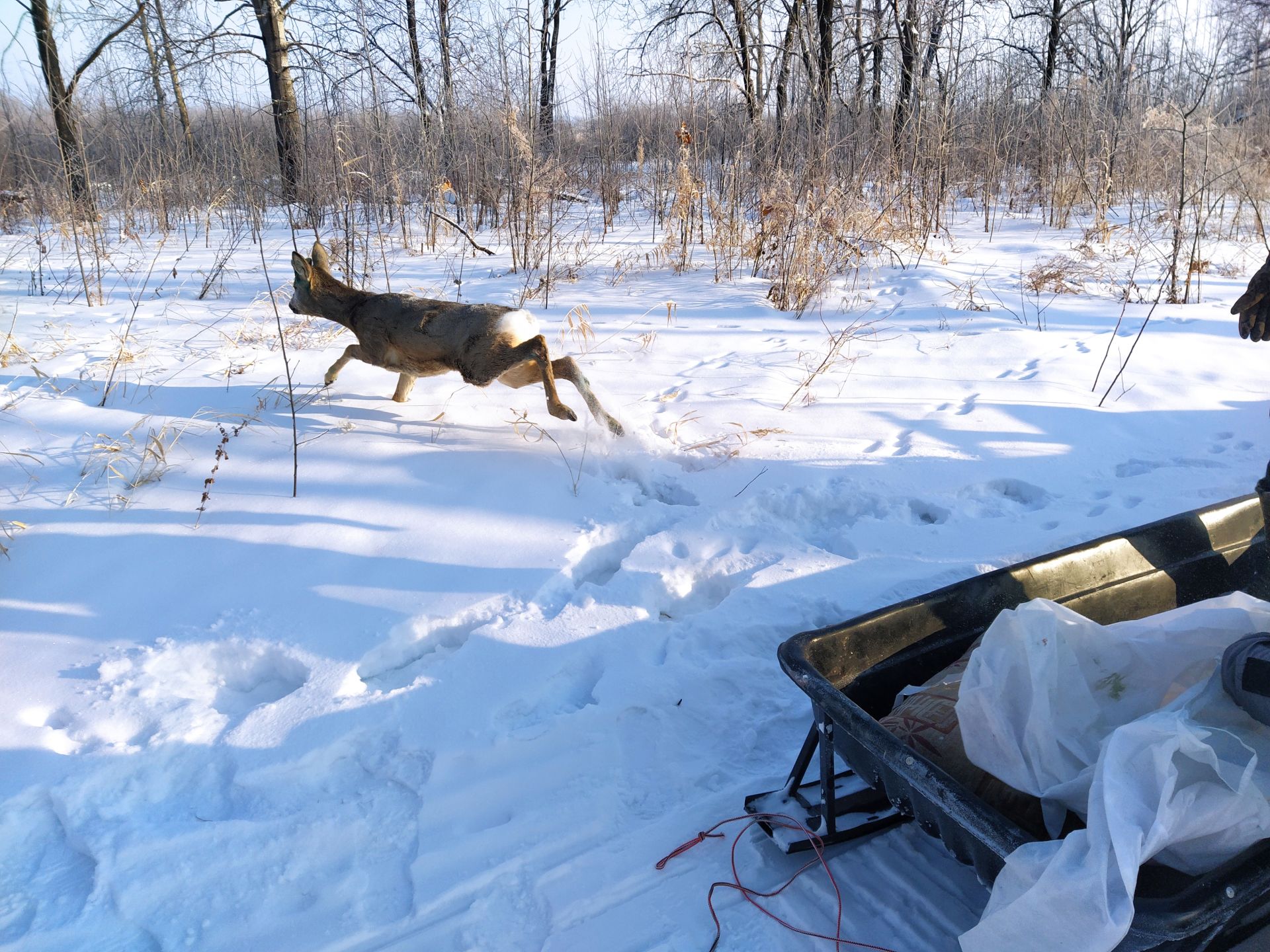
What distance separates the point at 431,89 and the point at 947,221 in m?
6.28

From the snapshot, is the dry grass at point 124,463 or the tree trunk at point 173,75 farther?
the tree trunk at point 173,75

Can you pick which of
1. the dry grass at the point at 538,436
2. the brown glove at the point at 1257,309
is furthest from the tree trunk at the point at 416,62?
the brown glove at the point at 1257,309

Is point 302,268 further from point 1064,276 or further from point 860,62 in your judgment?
point 860,62

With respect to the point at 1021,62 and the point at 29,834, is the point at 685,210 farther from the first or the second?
the point at 1021,62

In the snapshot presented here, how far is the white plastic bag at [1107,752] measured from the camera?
1464 millimetres

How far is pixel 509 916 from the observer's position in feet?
6.47

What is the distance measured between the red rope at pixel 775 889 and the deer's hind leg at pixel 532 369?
7.23 ft

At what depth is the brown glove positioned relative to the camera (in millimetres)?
2377

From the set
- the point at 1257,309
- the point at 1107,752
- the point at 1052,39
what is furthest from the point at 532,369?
the point at 1052,39

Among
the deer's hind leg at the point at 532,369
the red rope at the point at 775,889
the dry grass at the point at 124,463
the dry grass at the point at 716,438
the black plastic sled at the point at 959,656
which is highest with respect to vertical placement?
the deer's hind leg at the point at 532,369

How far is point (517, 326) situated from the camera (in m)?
3.89

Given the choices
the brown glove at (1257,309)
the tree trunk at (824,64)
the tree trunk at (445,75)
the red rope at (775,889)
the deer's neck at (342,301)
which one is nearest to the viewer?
the red rope at (775,889)

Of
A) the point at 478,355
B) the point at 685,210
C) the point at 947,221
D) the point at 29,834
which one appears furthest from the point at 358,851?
the point at 947,221

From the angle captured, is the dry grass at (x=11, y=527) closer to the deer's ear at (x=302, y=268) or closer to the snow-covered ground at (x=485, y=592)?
the snow-covered ground at (x=485, y=592)
